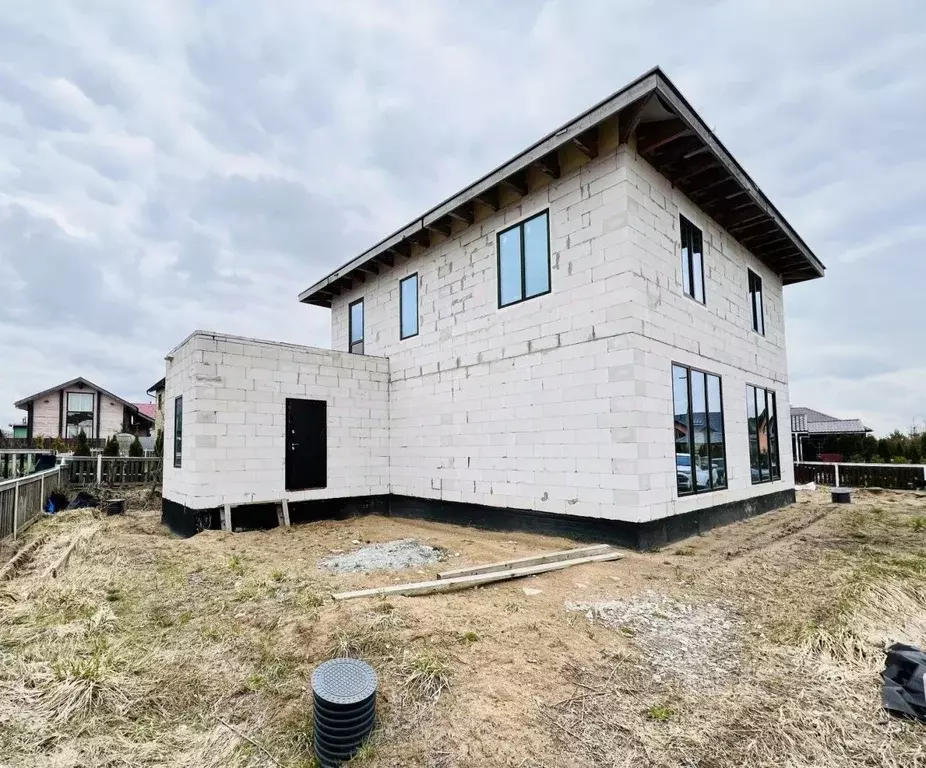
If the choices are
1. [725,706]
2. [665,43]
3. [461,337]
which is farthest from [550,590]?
[665,43]

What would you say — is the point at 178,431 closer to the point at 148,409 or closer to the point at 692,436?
the point at 692,436

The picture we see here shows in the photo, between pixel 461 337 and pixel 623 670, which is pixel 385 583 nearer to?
pixel 623 670

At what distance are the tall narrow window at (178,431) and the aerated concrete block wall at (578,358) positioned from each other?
431cm

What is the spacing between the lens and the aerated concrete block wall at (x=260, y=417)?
28.7 ft

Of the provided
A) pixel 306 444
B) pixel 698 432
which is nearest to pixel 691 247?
pixel 698 432

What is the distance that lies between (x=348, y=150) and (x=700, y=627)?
49.8 feet

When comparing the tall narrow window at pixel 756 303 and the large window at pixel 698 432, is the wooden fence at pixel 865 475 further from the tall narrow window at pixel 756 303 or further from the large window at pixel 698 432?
the large window at pixel 698 432

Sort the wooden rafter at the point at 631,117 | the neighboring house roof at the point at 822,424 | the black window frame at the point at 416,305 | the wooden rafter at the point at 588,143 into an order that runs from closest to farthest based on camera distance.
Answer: the wooden rafter at the point at 631,117, the wooden rafter at the point at 588,143, the black window frame at the point at 416,305, the neighboring house roof at the point at 822,424

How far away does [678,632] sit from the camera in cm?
412

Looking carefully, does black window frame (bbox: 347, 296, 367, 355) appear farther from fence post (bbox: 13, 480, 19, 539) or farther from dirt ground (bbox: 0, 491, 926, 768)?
dirt ground (bbox: 0, 491, 926, 768)

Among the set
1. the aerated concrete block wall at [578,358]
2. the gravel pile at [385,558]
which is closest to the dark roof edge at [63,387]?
the aerated concrete block wall at [578,358]

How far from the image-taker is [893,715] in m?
2.78

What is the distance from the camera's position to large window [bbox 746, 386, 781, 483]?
34.4 feet

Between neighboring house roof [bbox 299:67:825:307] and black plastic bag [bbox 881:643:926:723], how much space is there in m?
6.43
